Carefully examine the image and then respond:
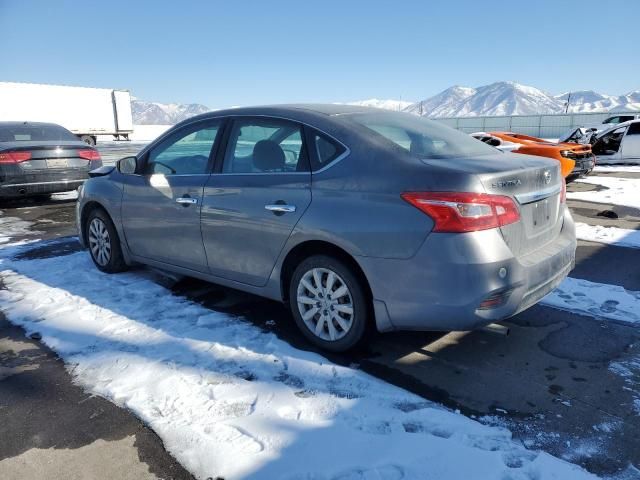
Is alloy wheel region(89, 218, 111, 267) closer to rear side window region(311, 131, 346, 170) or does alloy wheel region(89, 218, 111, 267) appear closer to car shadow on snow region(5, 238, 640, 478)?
car shadow on snow region(5, 238, 640, 478)

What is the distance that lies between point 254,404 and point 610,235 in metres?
5.53

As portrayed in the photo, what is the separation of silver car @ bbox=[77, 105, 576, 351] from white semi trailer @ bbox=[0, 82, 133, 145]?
27.5 meters

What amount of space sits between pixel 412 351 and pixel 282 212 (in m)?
1.24

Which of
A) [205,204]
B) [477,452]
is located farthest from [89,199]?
[477,452]

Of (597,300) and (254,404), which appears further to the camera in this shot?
(597,300)

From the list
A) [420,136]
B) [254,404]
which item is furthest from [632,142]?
[254,404]

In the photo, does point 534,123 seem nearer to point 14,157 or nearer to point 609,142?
point 609,142

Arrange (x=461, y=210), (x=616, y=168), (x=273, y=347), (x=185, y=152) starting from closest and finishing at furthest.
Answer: (x=461, y=210) → (x=273, y=347) → (x=185, y=152) → (x=616, y=168)

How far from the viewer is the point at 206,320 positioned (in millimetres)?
3814

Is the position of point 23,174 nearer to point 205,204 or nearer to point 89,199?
point 89,199

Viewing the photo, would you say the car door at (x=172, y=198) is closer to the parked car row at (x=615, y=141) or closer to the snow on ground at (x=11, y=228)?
the snow on ground at (x=11, y=228)

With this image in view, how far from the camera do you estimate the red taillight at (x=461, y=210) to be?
104 inches

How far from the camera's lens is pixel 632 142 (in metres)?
15.4

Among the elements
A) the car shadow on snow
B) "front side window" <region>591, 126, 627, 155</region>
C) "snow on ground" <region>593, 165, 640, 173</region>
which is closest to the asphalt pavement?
the car shadow on snow
